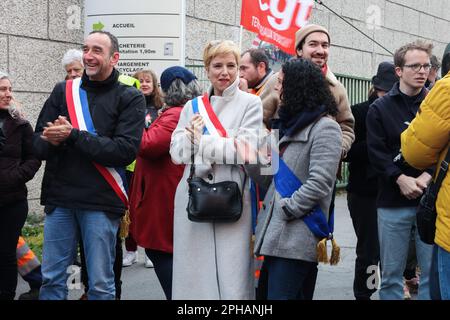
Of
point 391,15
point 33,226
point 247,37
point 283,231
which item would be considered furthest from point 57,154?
point 391,15

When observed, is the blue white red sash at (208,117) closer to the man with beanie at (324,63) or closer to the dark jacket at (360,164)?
the man with beanie at (324,63)

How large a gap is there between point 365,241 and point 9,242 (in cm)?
268

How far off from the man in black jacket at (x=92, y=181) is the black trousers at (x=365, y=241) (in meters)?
1.99

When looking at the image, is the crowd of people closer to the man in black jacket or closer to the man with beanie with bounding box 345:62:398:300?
the man in black jacket

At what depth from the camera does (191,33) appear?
36.1 ft

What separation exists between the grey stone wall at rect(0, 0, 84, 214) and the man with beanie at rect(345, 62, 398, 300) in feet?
14.1

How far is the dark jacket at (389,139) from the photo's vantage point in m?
5.16

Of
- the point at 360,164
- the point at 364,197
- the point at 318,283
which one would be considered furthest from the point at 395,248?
the point at 318,283

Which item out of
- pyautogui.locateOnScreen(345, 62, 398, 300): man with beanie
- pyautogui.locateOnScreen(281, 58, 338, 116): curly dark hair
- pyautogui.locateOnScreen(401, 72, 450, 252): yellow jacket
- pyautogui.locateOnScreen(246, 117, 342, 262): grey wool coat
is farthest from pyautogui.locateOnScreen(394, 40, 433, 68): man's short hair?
pyautogui.locateOnScreen(401, 72, 450, 252): yellow jacket

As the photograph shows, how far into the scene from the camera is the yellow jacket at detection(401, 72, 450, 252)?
350cm

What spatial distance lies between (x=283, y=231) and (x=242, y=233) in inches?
12.6

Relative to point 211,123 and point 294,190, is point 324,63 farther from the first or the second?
point 294,190
